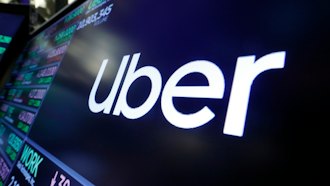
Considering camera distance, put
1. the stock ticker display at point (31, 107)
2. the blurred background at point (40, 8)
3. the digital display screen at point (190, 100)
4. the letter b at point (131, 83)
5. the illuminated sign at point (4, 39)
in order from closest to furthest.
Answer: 1. the digital display screen at point (190, 100)
2. the letter b at point (131, 83)
3. the stock ticker display at point (31, 107)
4. the illuminated sign at point (4, 39)
5. the blurred background at point (40, 8)

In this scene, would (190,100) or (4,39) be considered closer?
(190,100)

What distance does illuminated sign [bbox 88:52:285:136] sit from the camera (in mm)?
391

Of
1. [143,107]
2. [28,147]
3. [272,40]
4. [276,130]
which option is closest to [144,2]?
[143,107]

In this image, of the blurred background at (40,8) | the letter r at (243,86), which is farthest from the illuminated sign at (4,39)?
the letter r at (243,86)

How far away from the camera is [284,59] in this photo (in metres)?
0.37

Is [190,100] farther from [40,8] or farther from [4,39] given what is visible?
[40,8]

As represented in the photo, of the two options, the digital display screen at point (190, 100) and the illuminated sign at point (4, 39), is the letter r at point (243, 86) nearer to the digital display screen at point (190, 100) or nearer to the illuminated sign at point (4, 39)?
the digital display screen at point (190, 100)

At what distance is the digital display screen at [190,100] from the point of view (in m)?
0.34

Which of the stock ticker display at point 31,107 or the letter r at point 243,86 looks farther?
the stock ticker display at point 31,107

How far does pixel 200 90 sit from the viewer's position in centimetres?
47

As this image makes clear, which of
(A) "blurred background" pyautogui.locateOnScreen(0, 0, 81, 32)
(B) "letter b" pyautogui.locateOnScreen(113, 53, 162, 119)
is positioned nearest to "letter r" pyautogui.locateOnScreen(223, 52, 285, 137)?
(B) "letter b" pyautogui.locateOnScreen(113, 53, 162, 119)

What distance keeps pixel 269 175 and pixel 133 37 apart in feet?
1.83

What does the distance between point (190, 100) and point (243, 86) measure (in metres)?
0.11

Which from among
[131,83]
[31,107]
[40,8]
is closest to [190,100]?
[131,83]
